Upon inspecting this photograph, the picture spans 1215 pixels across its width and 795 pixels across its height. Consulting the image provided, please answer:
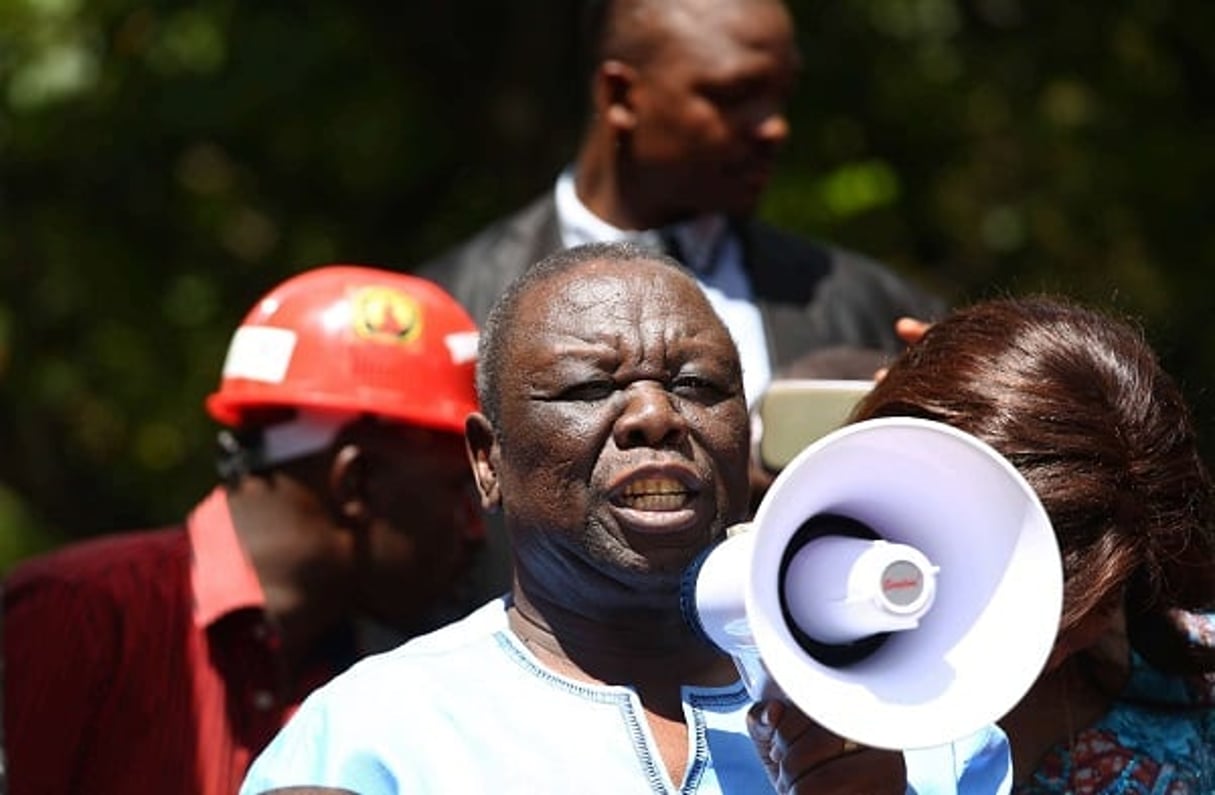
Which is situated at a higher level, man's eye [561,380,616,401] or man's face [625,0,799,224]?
man's eye [561,380,616,401]

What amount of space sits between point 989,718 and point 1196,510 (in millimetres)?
822

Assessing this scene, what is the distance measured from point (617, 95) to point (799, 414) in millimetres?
1914

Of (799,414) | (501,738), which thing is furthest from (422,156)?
(501,738)

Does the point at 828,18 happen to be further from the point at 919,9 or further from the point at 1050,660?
the point at 1050,660

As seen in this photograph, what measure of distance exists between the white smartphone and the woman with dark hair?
434mm

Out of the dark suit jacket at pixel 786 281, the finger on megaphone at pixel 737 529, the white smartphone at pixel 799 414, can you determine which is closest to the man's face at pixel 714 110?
the dark suit jacket at pixel 786 281

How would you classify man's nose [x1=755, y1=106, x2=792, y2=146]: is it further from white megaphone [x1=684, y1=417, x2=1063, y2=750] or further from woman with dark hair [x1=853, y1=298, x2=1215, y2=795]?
white megaphone [x1=684, y1=417, x2=1063, y2=750]

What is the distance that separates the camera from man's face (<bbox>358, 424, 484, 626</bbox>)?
4758mm

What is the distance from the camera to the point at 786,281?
5.80 meters

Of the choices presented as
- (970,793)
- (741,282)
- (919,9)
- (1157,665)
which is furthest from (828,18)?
(970,793)

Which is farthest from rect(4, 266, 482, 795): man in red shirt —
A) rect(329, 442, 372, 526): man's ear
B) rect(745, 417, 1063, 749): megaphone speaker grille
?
rect(745, 417, 1063, 749): megaphone speaker grille

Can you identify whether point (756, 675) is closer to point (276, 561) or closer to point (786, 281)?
point (276, 561)

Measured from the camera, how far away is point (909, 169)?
8.23 m

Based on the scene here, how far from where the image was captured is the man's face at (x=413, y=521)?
4758 millimetres
